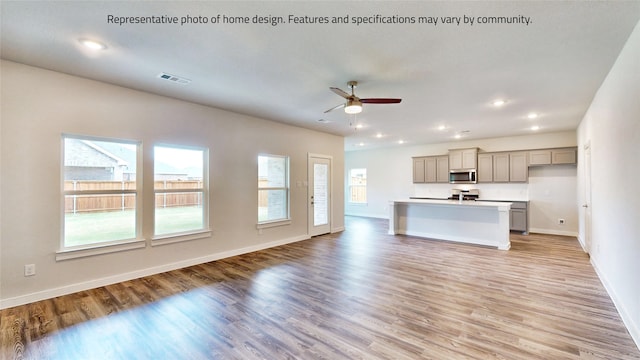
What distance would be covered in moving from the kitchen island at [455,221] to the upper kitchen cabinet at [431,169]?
7.76 feet

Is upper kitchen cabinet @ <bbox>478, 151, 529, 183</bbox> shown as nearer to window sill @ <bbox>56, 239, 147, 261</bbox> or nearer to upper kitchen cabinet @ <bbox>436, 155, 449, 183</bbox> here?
upper kitchen cabinet @ <bbox>436, 155, 449, 183</bbox>

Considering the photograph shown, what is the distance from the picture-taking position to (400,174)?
987 centimetres

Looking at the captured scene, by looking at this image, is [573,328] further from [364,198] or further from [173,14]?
[364,198]

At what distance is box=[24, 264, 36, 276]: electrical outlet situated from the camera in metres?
3.14

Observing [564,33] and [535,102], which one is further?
[535,102]

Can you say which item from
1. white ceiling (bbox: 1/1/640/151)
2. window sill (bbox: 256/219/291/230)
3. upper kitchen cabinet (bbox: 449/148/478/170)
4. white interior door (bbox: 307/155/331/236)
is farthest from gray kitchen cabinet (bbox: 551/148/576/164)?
window sill (bbox: 256/219/291/230)

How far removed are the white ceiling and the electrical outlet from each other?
2.26 metres

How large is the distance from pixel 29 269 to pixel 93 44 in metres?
2.60

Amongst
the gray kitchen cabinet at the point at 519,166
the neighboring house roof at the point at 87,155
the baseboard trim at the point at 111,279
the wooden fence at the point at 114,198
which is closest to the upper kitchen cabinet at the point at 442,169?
the gray kitchen cabinet at the point at 519,166

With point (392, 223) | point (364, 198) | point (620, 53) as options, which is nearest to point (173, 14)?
point (620, 53)

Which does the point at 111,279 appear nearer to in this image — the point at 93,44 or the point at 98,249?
the point at 98,249

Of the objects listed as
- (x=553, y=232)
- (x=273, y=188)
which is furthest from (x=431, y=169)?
(x=273, y=188)

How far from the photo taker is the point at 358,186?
11.1m

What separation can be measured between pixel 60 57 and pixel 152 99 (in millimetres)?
1208
